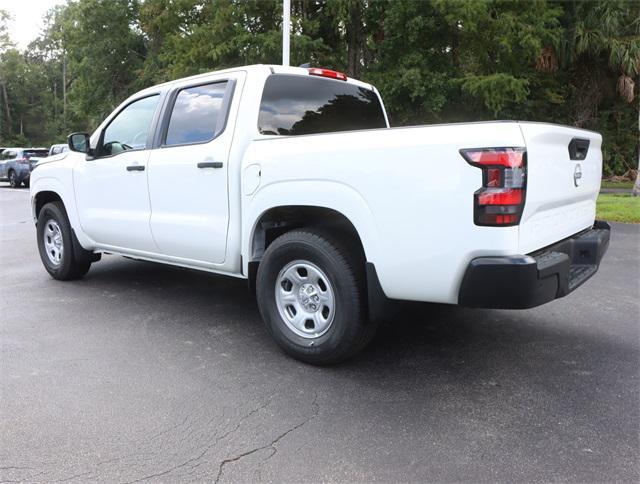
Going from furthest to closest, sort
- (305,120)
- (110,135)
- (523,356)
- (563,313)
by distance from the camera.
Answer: (110,135), (563,313), (305,120), (523,356)

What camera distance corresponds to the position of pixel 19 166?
24.9 metres

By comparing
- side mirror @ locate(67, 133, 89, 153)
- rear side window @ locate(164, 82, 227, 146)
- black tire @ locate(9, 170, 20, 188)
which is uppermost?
rear side window @ locate(164, 82, 227, 146)

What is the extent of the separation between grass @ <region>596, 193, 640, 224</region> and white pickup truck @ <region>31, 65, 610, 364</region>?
7.46m

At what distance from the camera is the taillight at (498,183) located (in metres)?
2.71

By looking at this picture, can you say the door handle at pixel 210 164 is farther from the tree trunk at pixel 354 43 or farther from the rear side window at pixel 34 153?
the rear side window at pixel 34 153

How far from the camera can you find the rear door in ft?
13.3

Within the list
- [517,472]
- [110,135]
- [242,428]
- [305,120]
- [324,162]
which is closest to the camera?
[517,472]

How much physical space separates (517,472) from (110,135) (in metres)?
4.56

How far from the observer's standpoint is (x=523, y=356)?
3.78 meters

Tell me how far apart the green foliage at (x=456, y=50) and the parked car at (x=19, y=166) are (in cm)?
768

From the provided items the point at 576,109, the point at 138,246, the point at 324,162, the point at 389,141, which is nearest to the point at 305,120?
the point at 324,162

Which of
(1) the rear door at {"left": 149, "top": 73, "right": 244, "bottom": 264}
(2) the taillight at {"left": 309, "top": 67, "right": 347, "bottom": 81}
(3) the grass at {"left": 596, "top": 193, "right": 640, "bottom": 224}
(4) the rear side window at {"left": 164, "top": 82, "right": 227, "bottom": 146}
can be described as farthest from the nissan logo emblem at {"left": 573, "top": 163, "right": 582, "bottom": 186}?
(3) the grass at {"left": 596, "top": 193, "right": 640, "bottom": 224}

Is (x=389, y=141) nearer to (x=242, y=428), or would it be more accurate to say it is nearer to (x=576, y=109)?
(x=242, y=428)

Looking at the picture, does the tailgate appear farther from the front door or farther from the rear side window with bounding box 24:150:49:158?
the rear side window with bounding box 24:150:49:158
